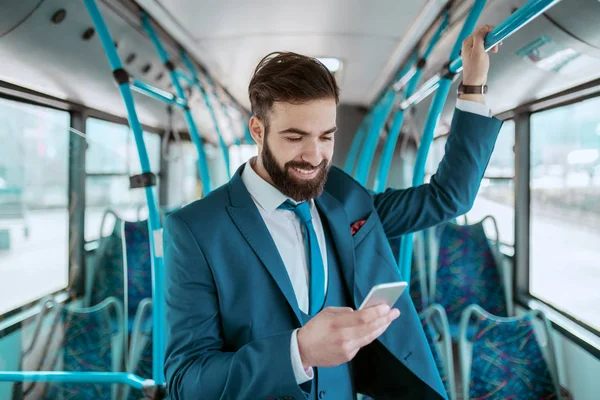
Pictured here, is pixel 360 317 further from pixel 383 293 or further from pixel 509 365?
pixel 509 365

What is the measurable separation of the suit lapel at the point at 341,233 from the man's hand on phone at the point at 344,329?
0.43 meters

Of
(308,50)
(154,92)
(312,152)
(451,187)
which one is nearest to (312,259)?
(312,152)

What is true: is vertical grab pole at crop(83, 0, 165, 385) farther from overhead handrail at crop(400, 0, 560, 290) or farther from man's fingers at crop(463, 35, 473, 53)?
man's fingers at crop(463, 35, 473, 53)

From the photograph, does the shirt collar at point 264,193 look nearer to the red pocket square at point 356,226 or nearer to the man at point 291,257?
the man at point 291,257

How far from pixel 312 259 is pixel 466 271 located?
270cm

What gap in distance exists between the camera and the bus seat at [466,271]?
3.57 meters

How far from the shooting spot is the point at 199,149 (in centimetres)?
279

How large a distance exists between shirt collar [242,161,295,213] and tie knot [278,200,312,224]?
0.02 meters

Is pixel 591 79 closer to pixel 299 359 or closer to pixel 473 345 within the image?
pixel 473 345

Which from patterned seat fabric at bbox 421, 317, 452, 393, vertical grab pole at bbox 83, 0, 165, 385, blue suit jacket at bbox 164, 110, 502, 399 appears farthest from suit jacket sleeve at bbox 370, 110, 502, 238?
vertical grab pole at bbox 83, 0, 165, 385

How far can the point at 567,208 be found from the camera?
2807 millimetres

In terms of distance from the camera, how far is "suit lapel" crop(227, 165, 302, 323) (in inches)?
46.9

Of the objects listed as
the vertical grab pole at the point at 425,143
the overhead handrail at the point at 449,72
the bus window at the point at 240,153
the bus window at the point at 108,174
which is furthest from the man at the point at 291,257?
A: the bus window at the point at 240,153

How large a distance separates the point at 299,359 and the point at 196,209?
1.65ft
